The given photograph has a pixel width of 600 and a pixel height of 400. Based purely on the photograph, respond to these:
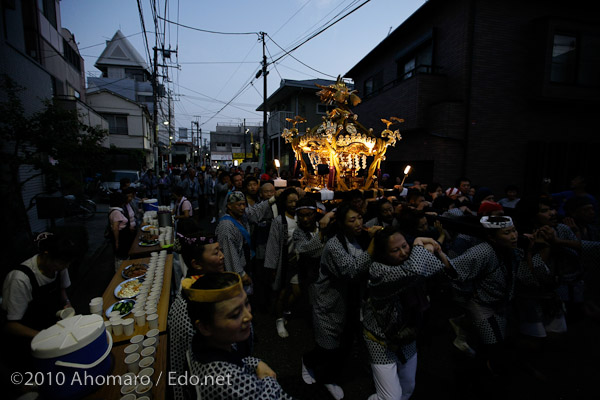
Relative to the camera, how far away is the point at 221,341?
1554mm

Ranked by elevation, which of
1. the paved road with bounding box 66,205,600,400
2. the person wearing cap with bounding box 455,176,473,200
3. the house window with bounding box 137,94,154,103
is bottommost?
the paved road with bounding box 66,205,600,400

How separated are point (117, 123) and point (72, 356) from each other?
112 feet

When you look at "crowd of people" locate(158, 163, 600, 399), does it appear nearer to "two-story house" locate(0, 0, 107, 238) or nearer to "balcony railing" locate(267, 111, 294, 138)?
"two-story house" locate(0, 0, 107, 238)

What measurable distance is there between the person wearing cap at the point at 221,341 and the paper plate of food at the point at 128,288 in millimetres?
2186

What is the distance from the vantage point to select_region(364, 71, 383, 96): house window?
15492mm

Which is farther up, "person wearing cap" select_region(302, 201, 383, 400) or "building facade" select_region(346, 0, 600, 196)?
"building facade" select_region(346, 0, 600, 196)

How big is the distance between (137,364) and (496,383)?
148 inches

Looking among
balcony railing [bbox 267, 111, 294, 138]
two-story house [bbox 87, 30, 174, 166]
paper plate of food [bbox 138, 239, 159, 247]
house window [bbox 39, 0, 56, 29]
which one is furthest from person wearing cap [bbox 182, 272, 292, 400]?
two-story house [bbox 87, 30, 174, 166]

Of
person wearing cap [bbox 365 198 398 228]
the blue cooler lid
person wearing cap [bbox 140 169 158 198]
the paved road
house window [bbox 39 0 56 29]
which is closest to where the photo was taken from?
the blue cooler lid

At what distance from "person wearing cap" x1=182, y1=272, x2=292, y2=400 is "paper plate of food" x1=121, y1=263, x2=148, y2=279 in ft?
8.99

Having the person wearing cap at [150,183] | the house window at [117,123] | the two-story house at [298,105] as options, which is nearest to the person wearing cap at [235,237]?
the person wearing cap at [150,183]

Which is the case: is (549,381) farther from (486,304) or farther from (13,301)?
(13,301)

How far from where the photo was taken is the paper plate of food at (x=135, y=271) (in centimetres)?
380

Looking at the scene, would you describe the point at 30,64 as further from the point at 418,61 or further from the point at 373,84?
the point at 373,84
